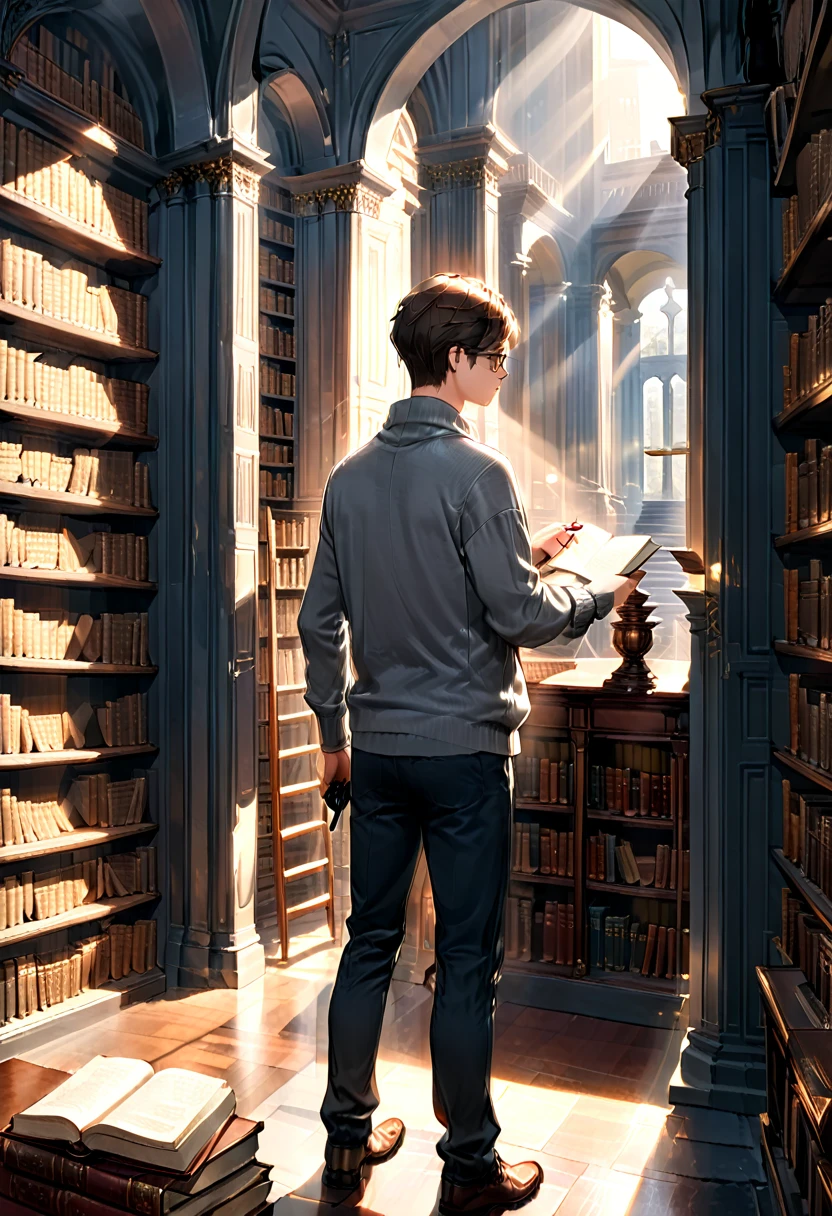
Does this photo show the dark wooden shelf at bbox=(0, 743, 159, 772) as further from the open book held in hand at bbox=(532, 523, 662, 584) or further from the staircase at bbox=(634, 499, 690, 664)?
the staircase at bbox=(634, 499, 690, 664)

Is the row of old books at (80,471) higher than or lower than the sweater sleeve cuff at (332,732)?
higher

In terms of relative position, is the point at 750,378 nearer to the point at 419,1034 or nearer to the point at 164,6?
the point at 419,1034

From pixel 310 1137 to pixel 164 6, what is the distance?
12.6 feet

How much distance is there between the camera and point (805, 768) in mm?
2623

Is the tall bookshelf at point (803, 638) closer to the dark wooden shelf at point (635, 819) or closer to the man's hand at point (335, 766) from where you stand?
the dark wooden shelf at point (635, 819)

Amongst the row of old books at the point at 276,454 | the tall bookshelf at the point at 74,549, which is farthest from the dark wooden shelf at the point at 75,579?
the row of old books at the point at 276,454

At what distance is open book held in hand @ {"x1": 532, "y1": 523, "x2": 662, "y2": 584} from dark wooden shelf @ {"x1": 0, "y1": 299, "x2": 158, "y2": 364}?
203 centimetres

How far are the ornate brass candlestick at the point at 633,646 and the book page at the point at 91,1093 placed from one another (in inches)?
88.1

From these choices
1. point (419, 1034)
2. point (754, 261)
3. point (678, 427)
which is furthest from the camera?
point (678, 427)

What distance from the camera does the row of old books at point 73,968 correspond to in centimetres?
344

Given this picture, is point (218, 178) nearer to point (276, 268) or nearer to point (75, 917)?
point (276, 268)

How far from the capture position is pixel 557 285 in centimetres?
682

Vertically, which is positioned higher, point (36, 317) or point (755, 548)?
point (36, 317)

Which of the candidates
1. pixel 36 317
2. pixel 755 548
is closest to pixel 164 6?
pixel 36 317
